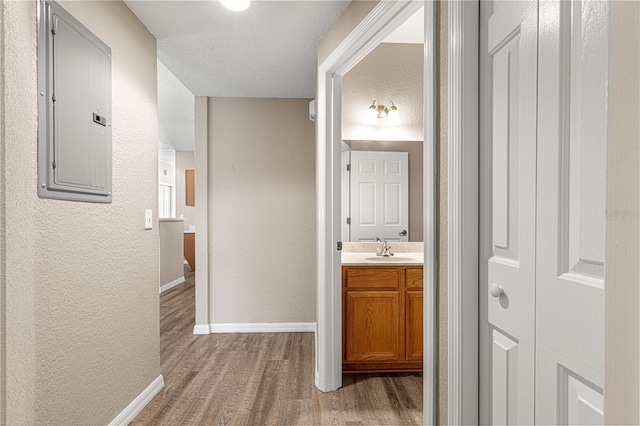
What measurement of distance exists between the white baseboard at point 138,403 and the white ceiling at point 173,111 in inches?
96.0

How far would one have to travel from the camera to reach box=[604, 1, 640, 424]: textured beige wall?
0.32m

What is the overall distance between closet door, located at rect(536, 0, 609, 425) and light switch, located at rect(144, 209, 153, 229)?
7.02ft

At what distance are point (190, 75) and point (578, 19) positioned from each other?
9.77 feet

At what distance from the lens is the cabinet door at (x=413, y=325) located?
8.63 feet

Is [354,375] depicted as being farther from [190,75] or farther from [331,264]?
A: [190,75]

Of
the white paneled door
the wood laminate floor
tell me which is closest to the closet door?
the white paneled door

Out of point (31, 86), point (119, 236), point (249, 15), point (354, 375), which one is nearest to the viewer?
point (31, 86)

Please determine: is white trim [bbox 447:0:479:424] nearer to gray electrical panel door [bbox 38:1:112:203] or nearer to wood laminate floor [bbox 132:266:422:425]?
wood laminate floor [bbox 132:266:422:425]

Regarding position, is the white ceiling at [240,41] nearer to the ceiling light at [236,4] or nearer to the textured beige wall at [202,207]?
the ceiling light at [236,4]

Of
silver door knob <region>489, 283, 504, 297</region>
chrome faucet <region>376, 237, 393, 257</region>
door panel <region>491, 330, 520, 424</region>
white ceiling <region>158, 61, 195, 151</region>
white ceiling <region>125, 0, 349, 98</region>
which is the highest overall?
white ceiling <region>158, 61, 195, 151</region>

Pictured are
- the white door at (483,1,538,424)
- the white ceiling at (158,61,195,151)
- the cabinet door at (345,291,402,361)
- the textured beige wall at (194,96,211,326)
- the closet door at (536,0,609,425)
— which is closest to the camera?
the closet door at (536,0,609,425)

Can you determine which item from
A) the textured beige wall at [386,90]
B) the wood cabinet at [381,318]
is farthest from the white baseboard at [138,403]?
the textured beige wall at [386,90]

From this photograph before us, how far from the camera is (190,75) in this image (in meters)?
3.15

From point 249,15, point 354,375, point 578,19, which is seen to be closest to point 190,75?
point 249,15
